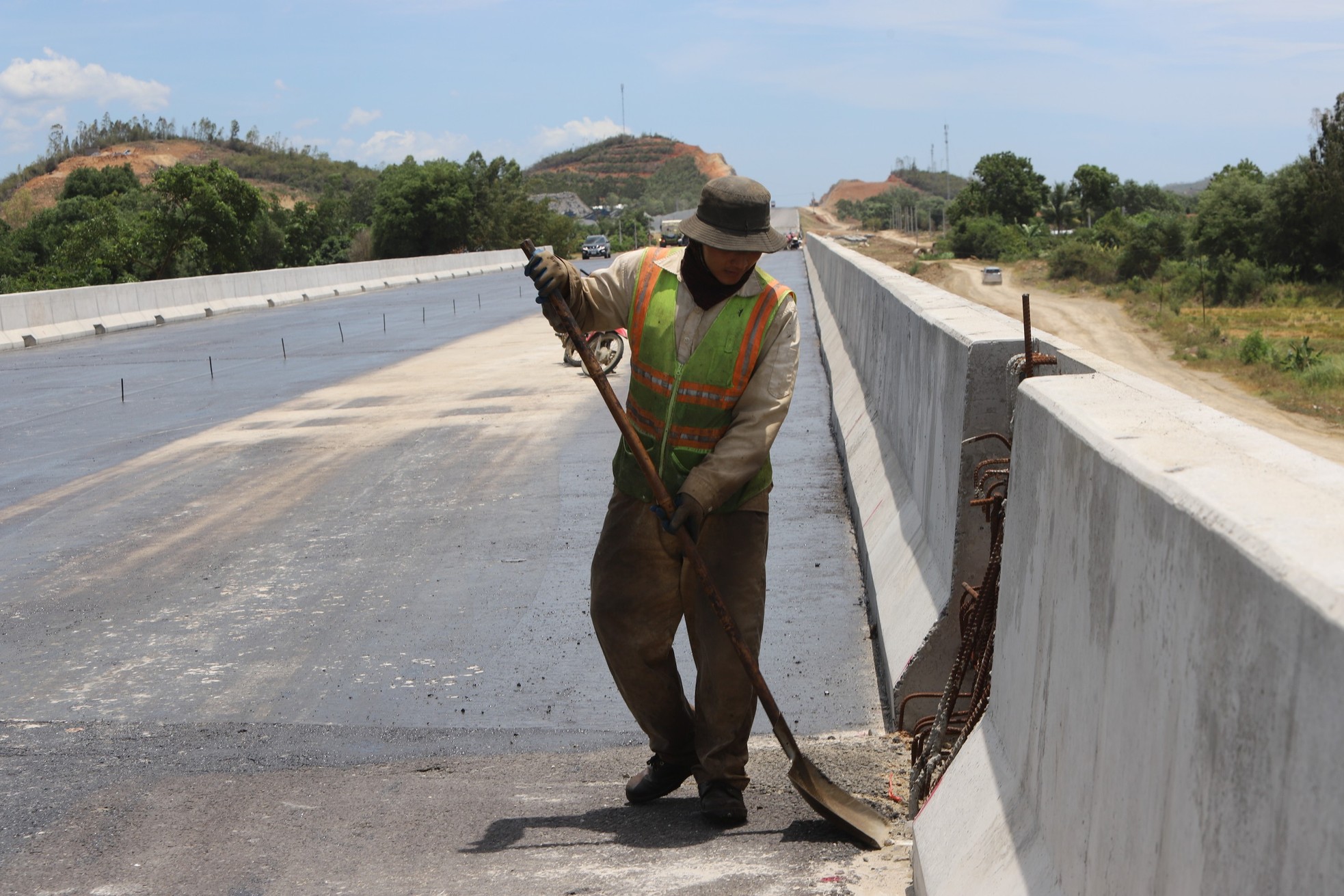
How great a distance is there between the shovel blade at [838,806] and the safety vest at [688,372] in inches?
34.7

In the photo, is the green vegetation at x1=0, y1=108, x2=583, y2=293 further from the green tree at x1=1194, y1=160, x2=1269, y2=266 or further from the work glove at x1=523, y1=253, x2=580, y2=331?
the work glove at x1=523, y1=253, x2=580, y2=331

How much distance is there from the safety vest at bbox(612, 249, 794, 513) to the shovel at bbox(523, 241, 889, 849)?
0.33 ft

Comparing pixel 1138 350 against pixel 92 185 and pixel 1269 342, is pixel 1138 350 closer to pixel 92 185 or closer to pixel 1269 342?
pixel 1269 342

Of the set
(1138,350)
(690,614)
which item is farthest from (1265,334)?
(690,614)

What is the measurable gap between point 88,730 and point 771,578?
3638mm

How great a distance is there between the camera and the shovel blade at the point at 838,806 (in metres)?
4.34

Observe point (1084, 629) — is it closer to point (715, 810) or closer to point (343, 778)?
point (715, 810)

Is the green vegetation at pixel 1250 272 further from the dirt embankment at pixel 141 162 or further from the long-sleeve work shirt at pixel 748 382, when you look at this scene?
the dirt embankment at pixel 141 162

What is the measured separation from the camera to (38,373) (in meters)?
21.1

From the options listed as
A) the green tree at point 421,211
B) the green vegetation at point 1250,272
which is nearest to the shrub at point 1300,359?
the green vegetation at point 1250,272

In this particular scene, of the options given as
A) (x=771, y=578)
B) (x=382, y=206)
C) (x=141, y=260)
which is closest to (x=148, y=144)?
(x=382, y=206)

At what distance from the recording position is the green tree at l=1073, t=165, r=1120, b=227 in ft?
457

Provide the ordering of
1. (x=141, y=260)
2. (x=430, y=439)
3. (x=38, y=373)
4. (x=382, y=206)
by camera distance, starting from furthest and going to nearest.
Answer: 1. (x=382, y=206)
2. (x=141, y=260)
3. (x=38, y=373)
4. (x=430, y=439)

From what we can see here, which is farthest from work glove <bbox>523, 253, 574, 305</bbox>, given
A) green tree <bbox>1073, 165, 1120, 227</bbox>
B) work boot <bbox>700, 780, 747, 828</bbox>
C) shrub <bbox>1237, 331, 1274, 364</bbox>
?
green tree <bbox>1073, 165, 1120, 227</bbox>
